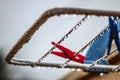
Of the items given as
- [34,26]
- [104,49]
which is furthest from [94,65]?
[34,26]

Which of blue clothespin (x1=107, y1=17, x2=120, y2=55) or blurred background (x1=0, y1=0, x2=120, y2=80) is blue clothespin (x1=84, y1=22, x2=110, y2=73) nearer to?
blue clothespin (x1=107, y1=17, x2=120, y2=55)

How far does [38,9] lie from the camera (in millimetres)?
1187

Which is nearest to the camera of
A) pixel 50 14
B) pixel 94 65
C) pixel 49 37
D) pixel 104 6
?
pixel 50 14

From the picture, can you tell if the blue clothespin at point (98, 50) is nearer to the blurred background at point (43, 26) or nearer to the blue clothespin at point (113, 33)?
the blue clothespin at point (113, 33)

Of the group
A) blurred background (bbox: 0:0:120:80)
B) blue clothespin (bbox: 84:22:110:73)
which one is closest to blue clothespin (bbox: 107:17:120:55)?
blue clothespin (bbox: 84:22:110:73)

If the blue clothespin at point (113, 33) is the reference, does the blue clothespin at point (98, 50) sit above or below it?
below

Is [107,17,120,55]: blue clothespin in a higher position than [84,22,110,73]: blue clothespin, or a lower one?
higher

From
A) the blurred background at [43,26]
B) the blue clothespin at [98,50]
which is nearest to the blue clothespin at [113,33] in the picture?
the blue clothespin at [98,50]

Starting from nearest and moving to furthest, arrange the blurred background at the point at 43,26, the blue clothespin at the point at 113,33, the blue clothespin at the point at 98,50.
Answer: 1. the blue clothespin at the point at 113,33
2. the blue clothespin at the point at 98,50
3. the blurred background at the point at 43,26

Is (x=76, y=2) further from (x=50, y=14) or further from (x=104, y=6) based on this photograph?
(x=50, y=14)

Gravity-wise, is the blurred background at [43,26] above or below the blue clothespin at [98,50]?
above

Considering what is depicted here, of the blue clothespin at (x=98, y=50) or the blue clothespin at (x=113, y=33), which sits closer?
the blue clothespin at (x=113, y=33)

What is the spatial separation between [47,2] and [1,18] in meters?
0.24

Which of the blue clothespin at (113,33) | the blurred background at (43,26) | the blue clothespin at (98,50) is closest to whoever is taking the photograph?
the blue clothespin at (113,33)
